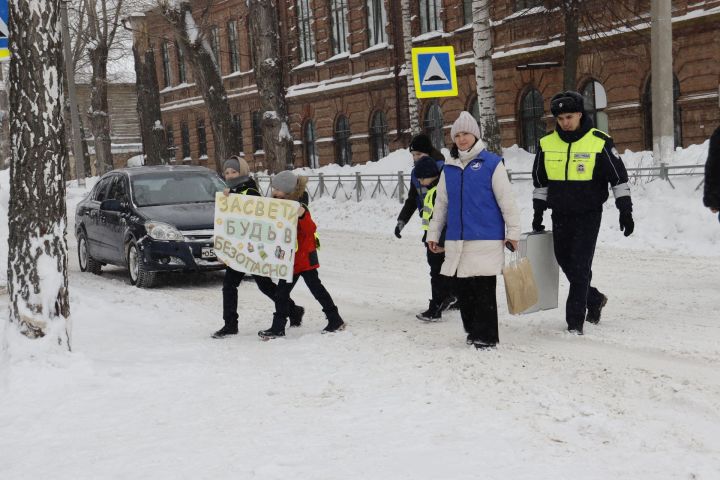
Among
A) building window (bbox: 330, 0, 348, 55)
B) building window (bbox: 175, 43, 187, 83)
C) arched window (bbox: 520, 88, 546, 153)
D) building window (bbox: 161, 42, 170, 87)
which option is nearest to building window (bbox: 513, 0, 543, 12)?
arched window (bbox: 520, 88, 546, 153)

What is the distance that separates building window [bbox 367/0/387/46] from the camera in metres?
31.1

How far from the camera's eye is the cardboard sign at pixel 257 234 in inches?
311

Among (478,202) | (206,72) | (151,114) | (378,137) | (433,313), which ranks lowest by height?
(433,313)

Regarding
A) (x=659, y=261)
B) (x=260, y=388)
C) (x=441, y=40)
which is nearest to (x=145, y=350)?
(x=260, y=388)

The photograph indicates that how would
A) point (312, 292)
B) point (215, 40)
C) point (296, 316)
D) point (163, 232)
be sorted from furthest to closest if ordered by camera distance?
point (215, 40), point (163, 232), point (296, 316), point (312, 292)

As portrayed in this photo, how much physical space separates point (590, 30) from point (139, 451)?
2007 cm

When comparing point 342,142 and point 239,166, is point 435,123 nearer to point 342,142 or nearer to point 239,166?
point 342,142

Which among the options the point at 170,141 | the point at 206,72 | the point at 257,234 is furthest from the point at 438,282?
the point at 170,141

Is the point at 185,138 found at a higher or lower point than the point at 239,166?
higher

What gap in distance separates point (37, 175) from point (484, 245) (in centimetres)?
324

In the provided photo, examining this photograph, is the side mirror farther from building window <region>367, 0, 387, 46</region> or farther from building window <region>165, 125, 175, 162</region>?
building window <region>165, 125, 175, 162</region>

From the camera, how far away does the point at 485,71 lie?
63.1ft

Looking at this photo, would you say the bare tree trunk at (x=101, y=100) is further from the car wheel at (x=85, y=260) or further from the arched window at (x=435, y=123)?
the car wheel at (x=85, y=260)

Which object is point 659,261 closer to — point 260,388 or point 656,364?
point 656,364
